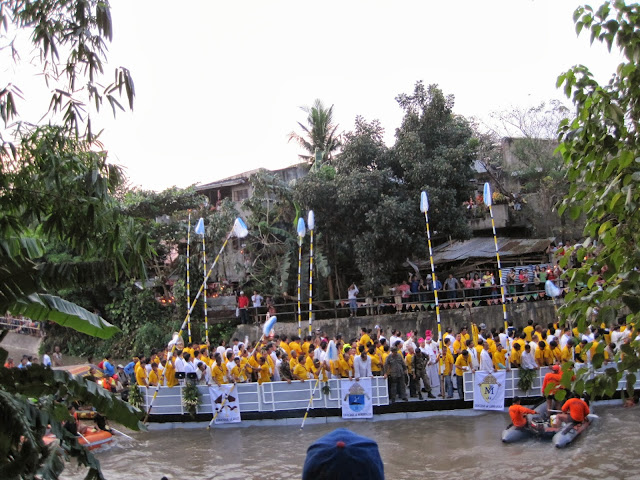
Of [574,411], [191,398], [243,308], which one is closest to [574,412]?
[574,411]

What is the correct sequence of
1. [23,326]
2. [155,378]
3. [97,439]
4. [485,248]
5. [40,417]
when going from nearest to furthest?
[40,417], [97,439], [155,378], [485,248], [23,326]

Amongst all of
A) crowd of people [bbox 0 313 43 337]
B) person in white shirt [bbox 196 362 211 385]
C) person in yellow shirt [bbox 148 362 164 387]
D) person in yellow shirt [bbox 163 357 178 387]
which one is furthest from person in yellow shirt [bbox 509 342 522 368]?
crowd of people [bbox 0 313 43 337]

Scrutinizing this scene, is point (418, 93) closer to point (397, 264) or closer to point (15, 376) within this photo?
point (397, 264)

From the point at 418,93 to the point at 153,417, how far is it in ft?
52.4

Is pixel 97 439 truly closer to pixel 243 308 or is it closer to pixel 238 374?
pixel 238 374

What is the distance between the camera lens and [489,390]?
15.8 metres

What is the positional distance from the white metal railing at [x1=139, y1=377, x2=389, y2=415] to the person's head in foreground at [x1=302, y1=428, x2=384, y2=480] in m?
13.9

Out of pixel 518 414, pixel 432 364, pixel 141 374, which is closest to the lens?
pixel 518 414

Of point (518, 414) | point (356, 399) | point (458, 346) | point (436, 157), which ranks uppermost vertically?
point (436, 157)

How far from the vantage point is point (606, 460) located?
12273 millimetres

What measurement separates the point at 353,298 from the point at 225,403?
995cm

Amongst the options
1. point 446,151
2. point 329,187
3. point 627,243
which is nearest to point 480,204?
point 446,151

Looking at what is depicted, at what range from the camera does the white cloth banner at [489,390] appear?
15.7 m

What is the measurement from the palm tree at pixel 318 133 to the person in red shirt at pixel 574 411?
2070 cm
